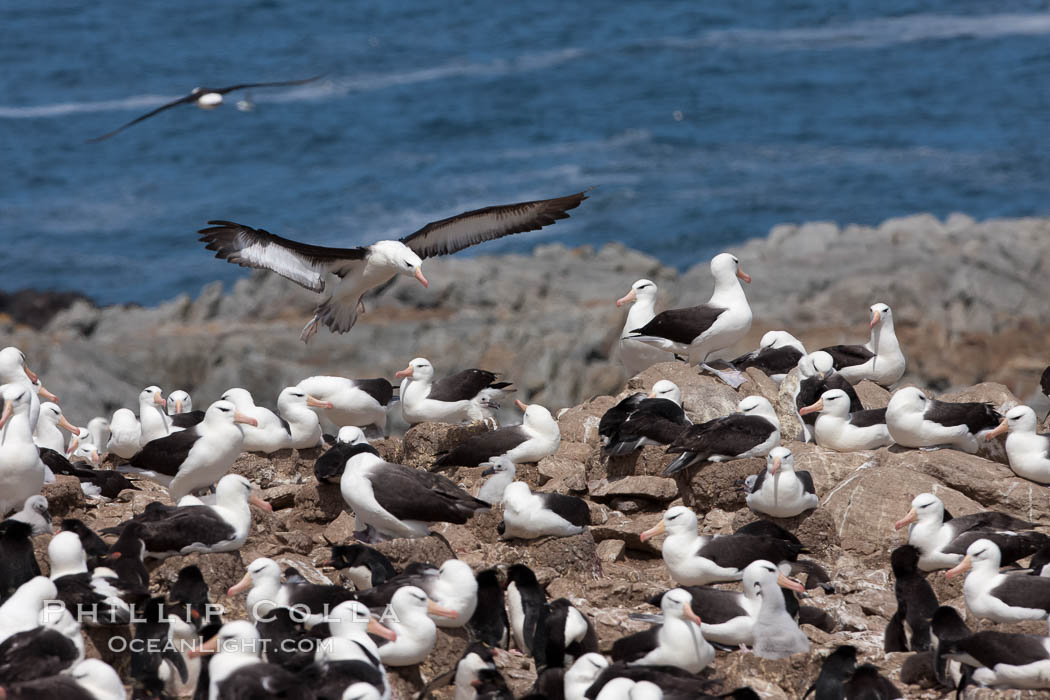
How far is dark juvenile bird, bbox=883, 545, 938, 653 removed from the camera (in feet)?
28.5

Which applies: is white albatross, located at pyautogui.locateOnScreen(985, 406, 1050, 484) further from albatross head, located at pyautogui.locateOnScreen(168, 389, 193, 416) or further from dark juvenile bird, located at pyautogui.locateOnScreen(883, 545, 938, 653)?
albatross head, located at pyautogui.locateOnScreen(168, 389, 193, 416)

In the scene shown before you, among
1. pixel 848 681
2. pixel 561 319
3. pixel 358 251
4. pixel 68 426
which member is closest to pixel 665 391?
pixel 358 251

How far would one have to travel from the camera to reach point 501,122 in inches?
2643

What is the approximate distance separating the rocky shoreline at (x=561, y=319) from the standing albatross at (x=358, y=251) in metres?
11.2

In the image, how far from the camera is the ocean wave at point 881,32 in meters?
78.1

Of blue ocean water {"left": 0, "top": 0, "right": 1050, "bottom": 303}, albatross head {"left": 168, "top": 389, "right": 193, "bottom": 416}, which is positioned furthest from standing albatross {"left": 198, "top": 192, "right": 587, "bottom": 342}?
blue ocean water {"left": 0, "top": 0, "right": 1050, "bottom": 303}

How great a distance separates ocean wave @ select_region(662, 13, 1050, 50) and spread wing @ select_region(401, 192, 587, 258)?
6775 cm

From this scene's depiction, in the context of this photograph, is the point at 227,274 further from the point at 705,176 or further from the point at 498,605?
the point at 498,605

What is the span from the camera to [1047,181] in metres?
54.6

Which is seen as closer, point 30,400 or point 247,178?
point 30,400

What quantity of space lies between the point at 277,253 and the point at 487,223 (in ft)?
6.63

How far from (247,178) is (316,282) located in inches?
2095

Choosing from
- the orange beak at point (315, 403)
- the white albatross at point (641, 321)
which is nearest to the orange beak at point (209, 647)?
the orange beak at point (315, 403)

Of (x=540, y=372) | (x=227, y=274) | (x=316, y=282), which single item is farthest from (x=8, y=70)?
(x=316, y=282)
